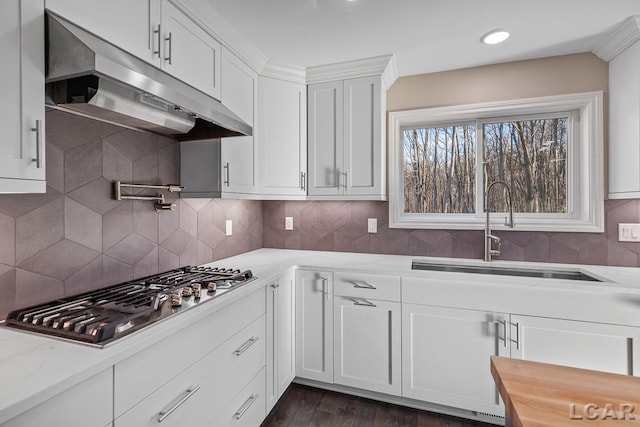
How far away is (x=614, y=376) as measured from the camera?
0.83m

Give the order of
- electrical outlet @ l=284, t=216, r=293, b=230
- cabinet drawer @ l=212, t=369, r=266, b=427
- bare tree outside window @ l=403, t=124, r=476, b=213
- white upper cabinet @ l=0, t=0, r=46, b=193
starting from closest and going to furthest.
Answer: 1. white upper cabinet @ l=0, t=0, r=46, b=193
2. cabinet drawer @ l=212, t=369, r=266, b=427
3. bare tree outside window @ l=403, t=124, r=476, b=213
4. electrical outlet @ l=284, t=216, r=293, b=230

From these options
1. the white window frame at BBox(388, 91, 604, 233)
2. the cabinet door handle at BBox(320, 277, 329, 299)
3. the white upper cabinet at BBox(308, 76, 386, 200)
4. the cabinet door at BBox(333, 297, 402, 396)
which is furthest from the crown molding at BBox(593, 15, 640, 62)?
the cabinet door handle at BBox(320, 277, 329, 299)

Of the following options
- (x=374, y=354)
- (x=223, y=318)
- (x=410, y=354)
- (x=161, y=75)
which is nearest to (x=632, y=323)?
(x=410, y=354)

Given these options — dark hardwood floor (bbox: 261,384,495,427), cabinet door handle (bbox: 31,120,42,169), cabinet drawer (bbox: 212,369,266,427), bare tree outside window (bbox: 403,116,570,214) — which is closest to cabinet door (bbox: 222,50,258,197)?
cabinet door handle (bbox: 31,120,42,169)

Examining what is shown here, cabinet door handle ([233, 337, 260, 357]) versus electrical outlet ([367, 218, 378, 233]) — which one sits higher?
electrical outlet ([367, 218, 378, 233])

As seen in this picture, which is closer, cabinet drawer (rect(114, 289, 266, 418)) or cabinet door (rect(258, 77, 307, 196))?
cabinet drawer (rect(114, 289, 266, 418))

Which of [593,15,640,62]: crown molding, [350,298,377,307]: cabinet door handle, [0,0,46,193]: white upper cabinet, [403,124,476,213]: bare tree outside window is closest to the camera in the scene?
[0,0,46,193]: white upper cabinet

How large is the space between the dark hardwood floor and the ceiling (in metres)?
2.30

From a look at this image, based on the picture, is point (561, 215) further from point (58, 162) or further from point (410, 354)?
point (58, 162)

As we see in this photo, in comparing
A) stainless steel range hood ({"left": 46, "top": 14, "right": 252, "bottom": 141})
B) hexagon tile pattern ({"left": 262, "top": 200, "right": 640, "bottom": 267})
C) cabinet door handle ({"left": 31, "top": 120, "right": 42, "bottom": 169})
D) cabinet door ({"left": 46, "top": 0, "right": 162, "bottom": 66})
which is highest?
cabinet door ({"left": 46, "top": 0, "right": 162, "bottom": 66})

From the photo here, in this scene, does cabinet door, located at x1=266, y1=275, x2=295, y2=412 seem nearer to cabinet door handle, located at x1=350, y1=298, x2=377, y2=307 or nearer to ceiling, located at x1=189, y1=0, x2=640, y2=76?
cabinet door handle, located at x1=350, y1=298, x2=377, y2=307

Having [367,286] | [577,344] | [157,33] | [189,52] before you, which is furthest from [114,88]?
[577,344]

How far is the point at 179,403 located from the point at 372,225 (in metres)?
1.83

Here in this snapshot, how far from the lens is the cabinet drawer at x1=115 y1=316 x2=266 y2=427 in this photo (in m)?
1.08
